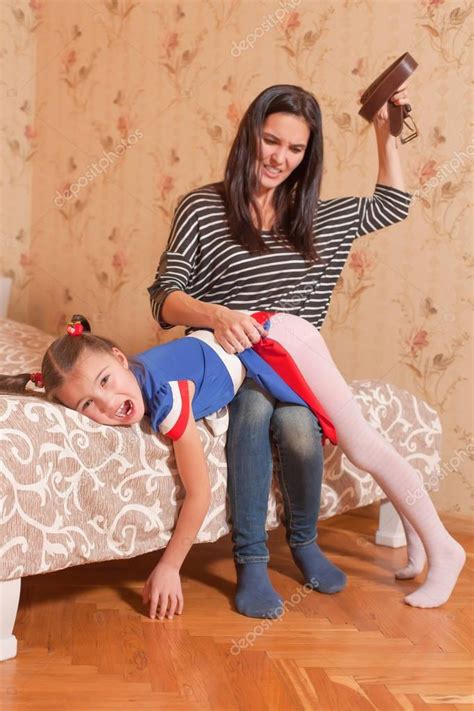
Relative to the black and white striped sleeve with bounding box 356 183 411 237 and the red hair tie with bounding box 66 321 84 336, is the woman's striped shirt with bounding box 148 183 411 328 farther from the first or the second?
the red hair tie with bounding box 66 321 84 336

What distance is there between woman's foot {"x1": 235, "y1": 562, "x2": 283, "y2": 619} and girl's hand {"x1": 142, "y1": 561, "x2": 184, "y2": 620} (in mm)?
134

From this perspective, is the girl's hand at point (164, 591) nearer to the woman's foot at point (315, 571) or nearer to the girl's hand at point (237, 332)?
the woman's foot at point (315, 571)

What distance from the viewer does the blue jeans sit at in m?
1.88

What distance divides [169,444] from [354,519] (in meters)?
1.10

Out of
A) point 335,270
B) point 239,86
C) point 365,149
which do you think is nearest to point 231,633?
point 335,270

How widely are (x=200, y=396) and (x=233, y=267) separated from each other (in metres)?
0.38

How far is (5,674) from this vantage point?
4.91 feet

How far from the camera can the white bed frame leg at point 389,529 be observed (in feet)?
7.97

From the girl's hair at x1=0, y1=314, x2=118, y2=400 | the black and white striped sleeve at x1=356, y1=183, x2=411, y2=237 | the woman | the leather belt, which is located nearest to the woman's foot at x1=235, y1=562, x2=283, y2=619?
the woman

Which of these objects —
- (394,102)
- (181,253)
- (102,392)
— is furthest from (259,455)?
(394,102)

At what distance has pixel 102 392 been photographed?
1.66m

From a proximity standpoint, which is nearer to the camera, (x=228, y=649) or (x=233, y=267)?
(x=228, y=649)

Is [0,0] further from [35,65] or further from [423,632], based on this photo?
[423,632]

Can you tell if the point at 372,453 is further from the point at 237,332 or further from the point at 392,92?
the point at 392,92
